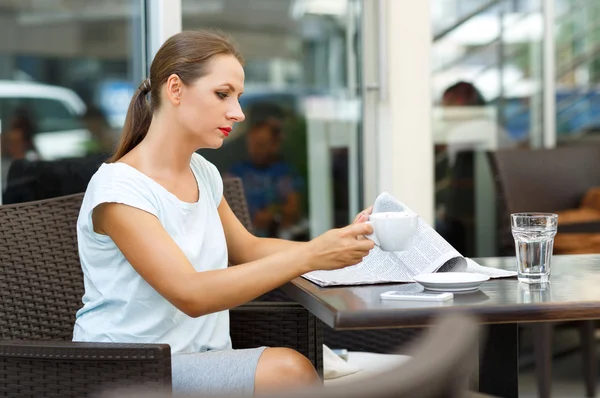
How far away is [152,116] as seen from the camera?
6.77 ft

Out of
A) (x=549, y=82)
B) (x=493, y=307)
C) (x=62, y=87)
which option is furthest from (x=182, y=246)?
(x=549, y=82)

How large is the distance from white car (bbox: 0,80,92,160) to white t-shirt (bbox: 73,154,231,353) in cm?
137

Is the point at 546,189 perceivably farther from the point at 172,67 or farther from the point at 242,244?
the point at 172,67

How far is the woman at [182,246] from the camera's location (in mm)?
1730

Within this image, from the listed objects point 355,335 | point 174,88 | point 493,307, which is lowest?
point 355,335

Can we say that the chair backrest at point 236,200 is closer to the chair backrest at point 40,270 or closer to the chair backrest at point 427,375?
the chair backrest at point 40,270

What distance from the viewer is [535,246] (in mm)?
1778

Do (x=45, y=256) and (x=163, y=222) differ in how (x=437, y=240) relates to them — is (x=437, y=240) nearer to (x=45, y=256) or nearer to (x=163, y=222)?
(x=163, y=222)

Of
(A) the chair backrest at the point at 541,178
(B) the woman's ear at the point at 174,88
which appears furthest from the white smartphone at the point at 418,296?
(A) the chair backrest at the point at 541,178

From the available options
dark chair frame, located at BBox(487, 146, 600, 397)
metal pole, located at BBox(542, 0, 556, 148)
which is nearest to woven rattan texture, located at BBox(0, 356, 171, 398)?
dark chair frame, located at BBox(487, 146, 600, 397)

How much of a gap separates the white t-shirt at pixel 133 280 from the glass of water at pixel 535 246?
2.05 ft

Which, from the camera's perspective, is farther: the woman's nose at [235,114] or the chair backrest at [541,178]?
the chair backrest at [541,178]

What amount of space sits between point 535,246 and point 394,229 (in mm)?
282

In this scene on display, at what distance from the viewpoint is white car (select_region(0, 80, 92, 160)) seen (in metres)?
3.20
